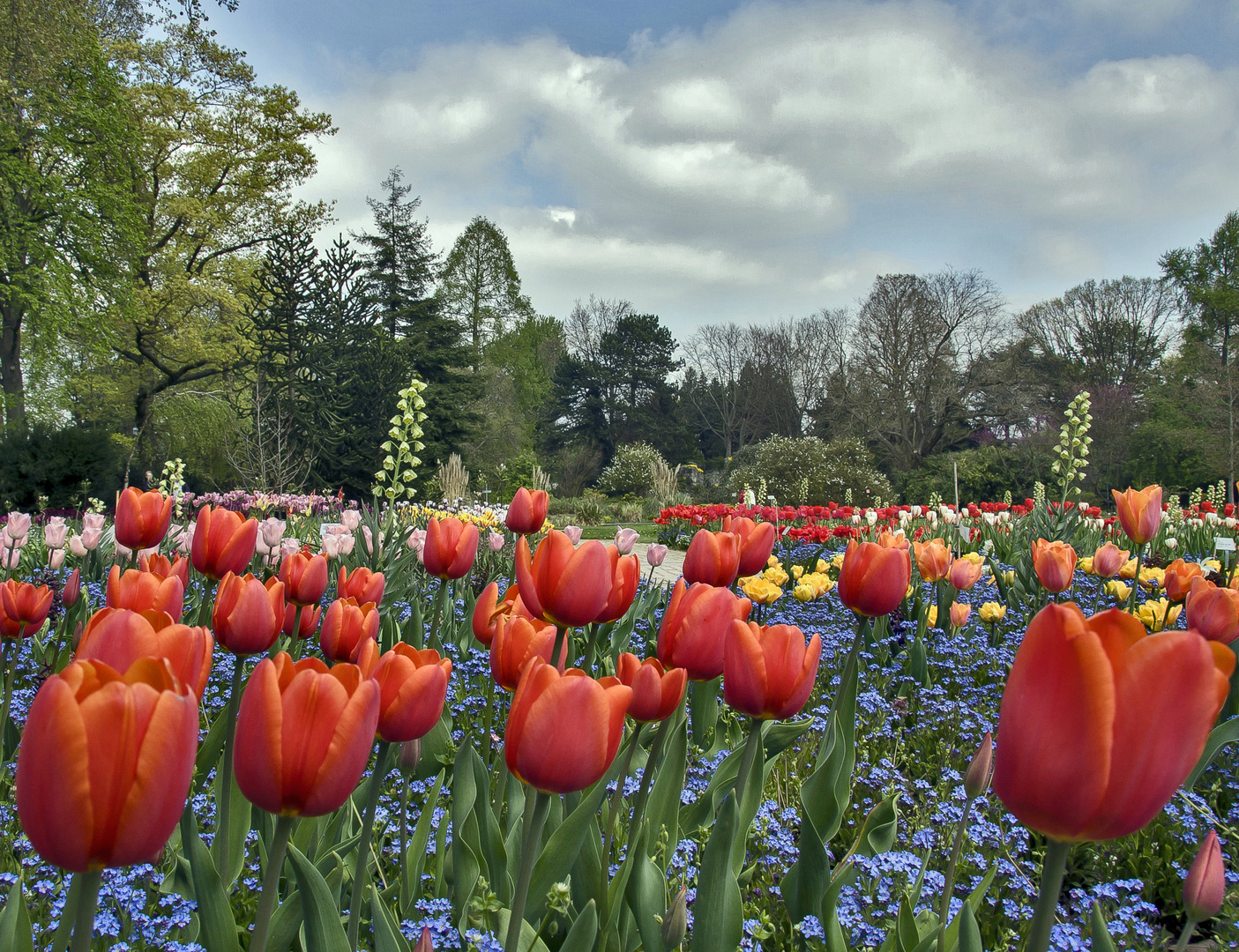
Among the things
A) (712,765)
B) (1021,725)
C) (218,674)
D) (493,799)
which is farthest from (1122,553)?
(218,674)

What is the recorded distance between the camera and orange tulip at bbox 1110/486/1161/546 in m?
2.90

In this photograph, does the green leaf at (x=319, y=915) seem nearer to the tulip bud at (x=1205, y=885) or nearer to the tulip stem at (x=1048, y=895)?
the tulip stem at (x=1048, y=895)

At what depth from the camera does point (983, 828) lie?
1666mm

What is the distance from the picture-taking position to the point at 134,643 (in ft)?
2.45

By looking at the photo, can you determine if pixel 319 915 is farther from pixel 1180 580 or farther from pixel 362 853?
pixel 1180 580

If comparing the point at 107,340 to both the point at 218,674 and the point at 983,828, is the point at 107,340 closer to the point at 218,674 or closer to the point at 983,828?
the point at 218,674

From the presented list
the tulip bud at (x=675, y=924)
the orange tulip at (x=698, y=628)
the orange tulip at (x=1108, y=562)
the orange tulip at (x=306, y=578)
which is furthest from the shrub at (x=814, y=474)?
the tulip bud at (x=675, y=924)

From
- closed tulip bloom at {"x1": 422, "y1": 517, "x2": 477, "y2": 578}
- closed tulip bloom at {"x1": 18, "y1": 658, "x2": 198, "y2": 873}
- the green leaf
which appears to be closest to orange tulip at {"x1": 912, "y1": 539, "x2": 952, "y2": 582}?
closed tulip bloom at {"x1": 422, "y1": 517, "x2": 477, "y2": 578}

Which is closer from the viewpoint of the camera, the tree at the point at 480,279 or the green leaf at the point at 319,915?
the green leaf at the point at 319,915

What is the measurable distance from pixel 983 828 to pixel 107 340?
2051 cm

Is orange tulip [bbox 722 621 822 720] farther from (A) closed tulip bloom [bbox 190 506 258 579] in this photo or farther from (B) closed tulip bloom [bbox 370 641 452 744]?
(A) closed tulip bloom [bbox 190 506 258 579]

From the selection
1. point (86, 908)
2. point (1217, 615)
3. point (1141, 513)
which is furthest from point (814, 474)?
point (86, 908)

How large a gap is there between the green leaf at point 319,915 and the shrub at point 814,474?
52.8 ft

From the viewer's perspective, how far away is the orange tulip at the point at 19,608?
178cm
